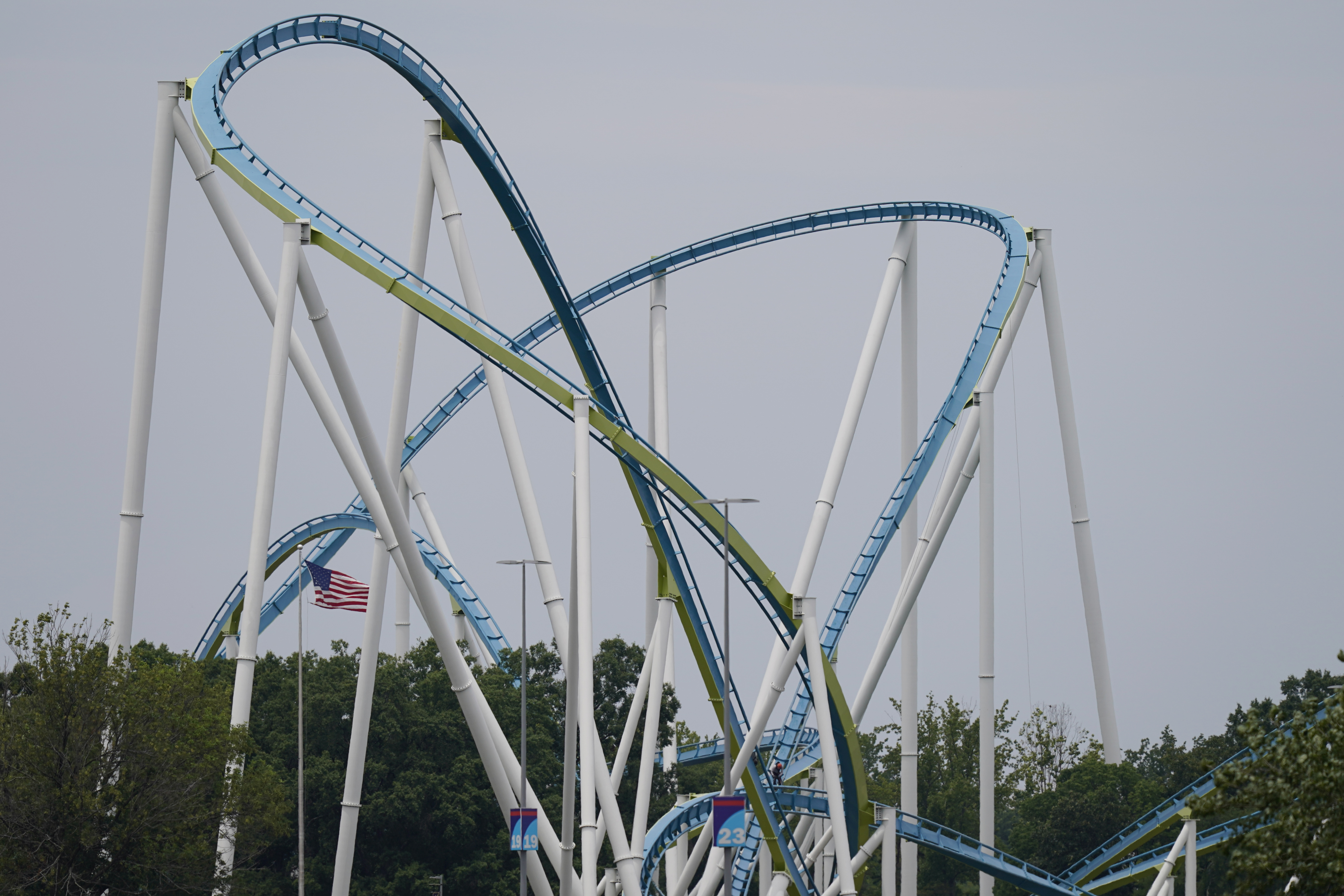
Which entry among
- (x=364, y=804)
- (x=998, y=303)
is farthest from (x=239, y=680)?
(x=998, y=303)

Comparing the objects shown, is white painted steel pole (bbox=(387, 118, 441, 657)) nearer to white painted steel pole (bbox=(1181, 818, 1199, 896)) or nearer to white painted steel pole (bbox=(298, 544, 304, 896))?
white painted steel pole (bbox=(298, 544, 304, 896))

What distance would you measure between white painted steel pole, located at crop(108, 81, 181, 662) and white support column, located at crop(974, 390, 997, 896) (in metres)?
15.7

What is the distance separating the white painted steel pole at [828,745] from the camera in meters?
24.0

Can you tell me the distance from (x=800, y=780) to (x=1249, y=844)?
2270 cm

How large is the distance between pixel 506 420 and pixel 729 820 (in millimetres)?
7509

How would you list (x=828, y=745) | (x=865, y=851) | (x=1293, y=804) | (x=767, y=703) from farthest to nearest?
(x=865, y=851)
(x=767, y=703)
(x=828, y=745)
(x=1293, y=804)

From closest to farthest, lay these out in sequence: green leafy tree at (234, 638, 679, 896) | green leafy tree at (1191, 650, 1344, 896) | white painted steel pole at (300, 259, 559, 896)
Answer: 1. green leafy tree at (1191, 650, 1344, 896)
2. white painted steel pole at (300, 259, 559, 896)
3. green leafy tree at (234, 638, 679, 896)

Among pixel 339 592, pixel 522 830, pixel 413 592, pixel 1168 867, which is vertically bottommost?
pixel 1168 867

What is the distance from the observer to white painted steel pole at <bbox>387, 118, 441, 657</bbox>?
25703 mm

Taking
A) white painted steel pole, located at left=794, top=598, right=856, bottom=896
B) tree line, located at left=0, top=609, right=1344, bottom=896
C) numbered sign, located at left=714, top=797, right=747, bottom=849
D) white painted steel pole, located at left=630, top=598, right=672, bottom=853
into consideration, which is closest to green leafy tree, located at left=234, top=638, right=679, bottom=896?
tree line, located at left=0, top=609, right=1344, bottom=896

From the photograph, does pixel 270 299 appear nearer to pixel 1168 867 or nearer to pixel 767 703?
pixel 767 703

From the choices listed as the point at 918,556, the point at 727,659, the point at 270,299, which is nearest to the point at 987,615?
the point at 918,556

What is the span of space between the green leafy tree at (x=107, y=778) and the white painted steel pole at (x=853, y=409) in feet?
31.1

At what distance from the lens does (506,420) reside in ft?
84.8
